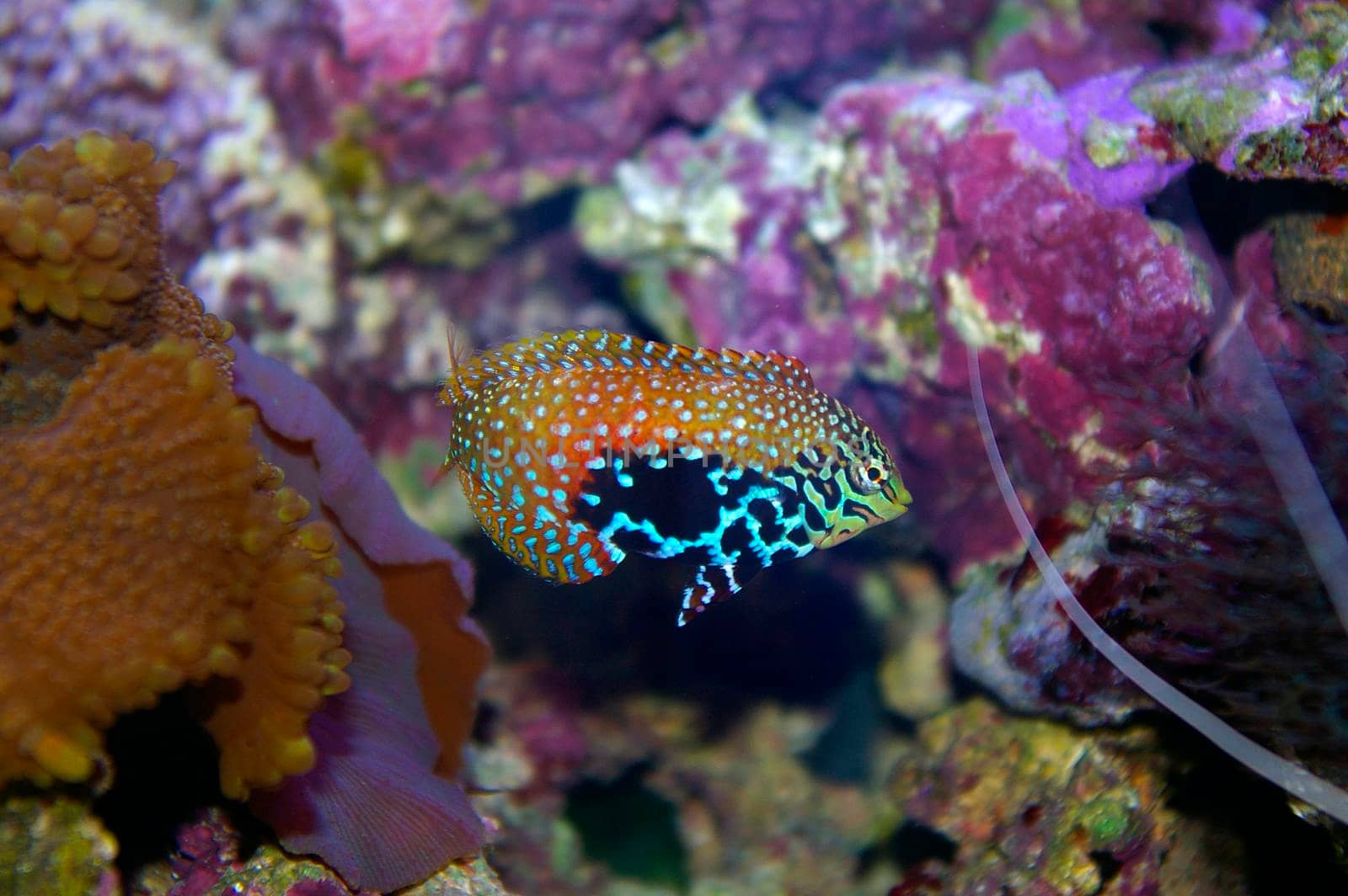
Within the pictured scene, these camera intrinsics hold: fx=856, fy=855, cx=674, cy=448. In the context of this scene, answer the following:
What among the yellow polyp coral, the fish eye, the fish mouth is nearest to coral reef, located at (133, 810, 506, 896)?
the yellow polyp coral

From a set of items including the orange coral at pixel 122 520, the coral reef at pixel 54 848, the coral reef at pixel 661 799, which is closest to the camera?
the orange coral at pixel 122 520

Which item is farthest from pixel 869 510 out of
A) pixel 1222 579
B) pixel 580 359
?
pixel 1222 579

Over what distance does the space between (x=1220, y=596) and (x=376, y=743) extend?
3.09m

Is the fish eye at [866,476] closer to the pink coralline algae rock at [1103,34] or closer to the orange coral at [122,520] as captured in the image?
the orange coral at [122,520]

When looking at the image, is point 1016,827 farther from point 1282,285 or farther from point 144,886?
point 144,886

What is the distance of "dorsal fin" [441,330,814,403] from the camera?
9.66 ft

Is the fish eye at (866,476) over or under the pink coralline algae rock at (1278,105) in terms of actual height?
under

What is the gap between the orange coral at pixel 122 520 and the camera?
2.17 m

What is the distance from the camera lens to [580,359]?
2.96 meters

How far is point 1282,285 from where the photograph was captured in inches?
155

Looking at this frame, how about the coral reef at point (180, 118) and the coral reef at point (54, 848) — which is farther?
the coral reef at point (180, 118)

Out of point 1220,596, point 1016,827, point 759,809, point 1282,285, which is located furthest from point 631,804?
point 1282,285

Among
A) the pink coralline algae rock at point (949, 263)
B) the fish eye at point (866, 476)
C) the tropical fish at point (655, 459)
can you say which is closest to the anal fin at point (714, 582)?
the tropical fish at point (655, 459)

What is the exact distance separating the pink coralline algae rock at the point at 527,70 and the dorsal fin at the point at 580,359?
10.0 ft
